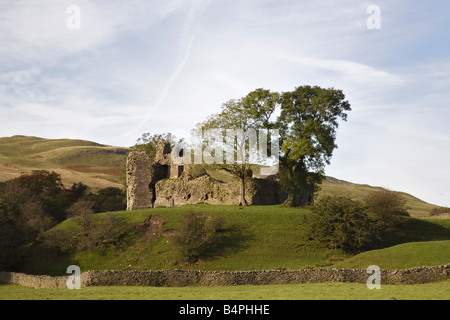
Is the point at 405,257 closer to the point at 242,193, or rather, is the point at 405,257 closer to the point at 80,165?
the point at 242,193

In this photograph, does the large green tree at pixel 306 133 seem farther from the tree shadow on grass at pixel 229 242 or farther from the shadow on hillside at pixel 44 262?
the shadow on hillside at pixel 44 262

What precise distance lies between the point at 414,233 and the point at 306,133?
1621cm

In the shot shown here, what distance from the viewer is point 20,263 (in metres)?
45.4

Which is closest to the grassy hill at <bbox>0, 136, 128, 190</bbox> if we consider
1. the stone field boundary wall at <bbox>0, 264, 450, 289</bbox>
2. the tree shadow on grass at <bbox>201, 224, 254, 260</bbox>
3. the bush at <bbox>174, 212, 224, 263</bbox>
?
the bush at <bbox>174, 212, 224, 263</bbox>

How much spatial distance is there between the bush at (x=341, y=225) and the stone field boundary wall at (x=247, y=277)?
11870 mm

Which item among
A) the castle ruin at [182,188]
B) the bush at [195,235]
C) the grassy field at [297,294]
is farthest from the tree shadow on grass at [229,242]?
the grassy field at [297,294]

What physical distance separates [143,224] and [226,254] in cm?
1104

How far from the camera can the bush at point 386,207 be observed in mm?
50969

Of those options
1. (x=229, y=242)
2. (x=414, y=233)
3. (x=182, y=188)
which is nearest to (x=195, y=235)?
(x=229, y=242)

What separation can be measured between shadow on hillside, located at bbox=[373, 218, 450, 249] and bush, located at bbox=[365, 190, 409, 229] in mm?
1137

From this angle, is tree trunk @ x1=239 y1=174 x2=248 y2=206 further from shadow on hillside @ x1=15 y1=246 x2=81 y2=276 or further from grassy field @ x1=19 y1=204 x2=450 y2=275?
shadow on hillside @ x1=15 y1=246 x2=81 y2=276
